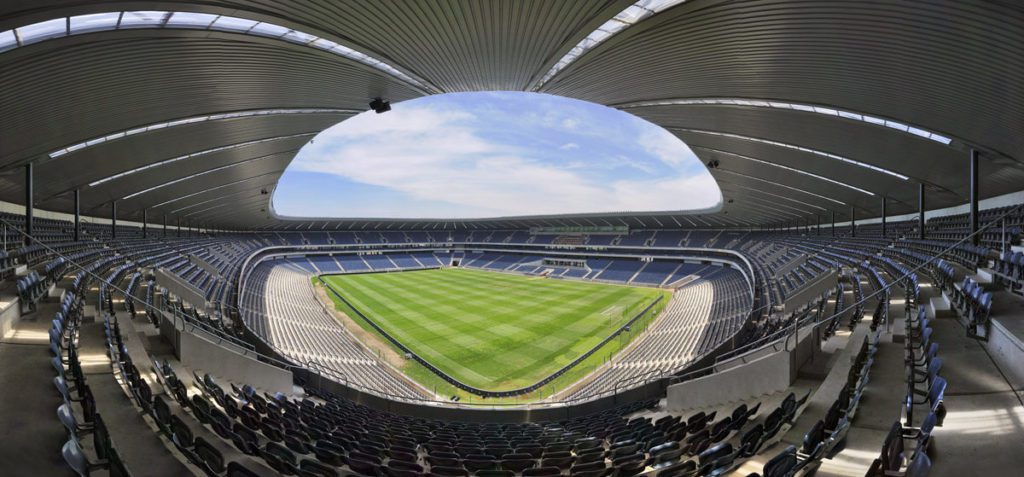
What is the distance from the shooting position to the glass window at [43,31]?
780cm

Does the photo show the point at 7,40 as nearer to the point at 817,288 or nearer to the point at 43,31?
the point at 43,31

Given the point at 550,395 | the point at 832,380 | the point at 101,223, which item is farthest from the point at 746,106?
the point at 101,223

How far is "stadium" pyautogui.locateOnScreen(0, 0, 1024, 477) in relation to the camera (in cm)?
530

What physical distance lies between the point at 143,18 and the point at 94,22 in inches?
30.8

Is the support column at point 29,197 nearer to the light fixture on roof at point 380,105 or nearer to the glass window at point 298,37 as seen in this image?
the light fixture on roof at point 380,105

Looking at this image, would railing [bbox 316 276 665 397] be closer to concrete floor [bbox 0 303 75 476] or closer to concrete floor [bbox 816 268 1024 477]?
concrete floor [bbox 816 268 1024 477]

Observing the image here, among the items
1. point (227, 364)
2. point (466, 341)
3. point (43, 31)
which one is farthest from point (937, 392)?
point (466, 341)

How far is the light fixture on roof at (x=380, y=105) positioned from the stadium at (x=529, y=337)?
886 millimetres

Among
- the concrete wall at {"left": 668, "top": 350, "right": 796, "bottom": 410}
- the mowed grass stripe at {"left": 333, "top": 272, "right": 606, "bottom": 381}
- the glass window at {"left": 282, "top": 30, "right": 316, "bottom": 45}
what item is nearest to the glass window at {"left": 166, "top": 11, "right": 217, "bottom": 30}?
the glass window at {"left": 282, "top": 30, "right": 316, "bottom": 45}

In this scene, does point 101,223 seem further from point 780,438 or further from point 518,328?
point 780,438

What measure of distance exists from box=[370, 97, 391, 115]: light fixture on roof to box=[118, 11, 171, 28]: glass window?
334 inches

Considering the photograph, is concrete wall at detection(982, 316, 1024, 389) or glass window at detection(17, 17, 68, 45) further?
glass window at detection(17, 17, 68, 45)

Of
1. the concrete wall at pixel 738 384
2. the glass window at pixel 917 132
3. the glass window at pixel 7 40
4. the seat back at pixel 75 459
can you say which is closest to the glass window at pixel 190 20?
the glass window at pixel 7 40

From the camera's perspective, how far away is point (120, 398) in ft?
19.7
